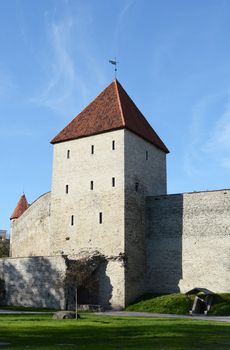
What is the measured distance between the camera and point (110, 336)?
535 inches

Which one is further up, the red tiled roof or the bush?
the red tiled roof

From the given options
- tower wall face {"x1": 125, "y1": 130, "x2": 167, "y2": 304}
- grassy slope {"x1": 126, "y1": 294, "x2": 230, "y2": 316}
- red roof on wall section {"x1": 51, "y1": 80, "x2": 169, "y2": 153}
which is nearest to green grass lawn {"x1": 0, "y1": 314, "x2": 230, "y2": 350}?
grassy slope {"x1": 126, "y1": 294, "x2": 230, "y2": 316}

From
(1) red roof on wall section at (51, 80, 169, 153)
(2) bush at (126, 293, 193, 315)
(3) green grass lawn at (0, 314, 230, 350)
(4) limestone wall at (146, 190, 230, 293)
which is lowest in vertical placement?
(2) bush at (126, 293, 193, 315)

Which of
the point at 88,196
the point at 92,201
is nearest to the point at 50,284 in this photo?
the point at 92,201

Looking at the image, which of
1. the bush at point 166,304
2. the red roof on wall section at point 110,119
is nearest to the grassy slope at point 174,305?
the bush at point 166,304

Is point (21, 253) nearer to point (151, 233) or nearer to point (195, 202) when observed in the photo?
point (151, 233)

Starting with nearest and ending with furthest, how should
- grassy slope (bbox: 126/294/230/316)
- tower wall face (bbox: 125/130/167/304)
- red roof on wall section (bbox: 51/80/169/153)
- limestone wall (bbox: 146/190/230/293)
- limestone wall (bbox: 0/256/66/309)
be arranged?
grassy slope (bbox: 126/294/230/316) < limestone wall (bbox: 0/256/66/309) < limestone wall (bbox: 146/190/230/293) < tower wall face (bbox: 125/130/167/304) < red roof on wall section (bbox: 51/80/169/153)

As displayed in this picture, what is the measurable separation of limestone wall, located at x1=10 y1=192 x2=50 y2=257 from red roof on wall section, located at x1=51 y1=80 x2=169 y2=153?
5882 mm

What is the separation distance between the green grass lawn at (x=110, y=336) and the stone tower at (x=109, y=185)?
13.2m

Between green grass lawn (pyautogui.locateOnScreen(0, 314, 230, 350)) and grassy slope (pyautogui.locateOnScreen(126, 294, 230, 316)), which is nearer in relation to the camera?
green grass lawn (pyautogui.locateOnScreen(0, 314, 230, 350))

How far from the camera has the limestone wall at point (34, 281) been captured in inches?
1158

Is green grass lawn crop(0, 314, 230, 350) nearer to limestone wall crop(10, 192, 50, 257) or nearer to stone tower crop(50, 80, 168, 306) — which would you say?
stone tower crop(50, 80, 168, 306)

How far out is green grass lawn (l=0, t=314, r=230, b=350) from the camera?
1134cm

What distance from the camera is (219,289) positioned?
29.3 m
